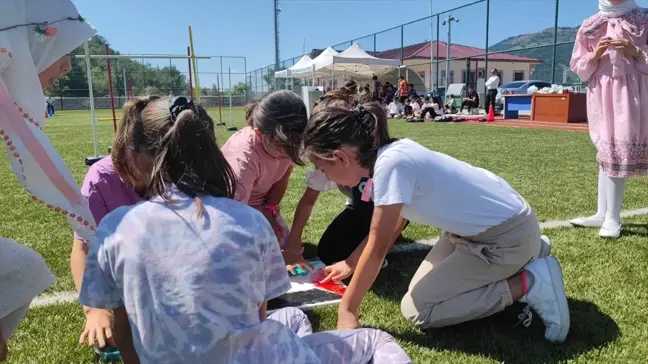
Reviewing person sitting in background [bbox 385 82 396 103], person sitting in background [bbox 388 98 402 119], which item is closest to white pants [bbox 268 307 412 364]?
person sitting in background [bbox 388 98 402 119]

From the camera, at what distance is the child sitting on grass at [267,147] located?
8.27 feet

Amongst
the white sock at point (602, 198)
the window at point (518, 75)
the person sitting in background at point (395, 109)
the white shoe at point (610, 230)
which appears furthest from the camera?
the window at point (518, 75)

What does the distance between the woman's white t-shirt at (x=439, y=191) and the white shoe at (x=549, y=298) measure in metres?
0.26

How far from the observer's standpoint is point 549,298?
7.07 feet

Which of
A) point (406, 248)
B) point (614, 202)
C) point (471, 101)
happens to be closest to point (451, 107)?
point (471, 101)

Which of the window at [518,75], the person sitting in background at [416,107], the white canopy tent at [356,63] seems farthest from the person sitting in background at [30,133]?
the window at [518,75]

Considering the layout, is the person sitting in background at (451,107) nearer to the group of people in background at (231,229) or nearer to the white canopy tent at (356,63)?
the white canopy tent at (356,63)

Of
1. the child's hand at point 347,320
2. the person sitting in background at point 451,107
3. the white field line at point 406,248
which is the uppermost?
the person sitting in background at point 451,107

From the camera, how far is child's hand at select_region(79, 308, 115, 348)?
1.99 m

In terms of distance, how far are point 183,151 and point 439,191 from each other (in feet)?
3.73

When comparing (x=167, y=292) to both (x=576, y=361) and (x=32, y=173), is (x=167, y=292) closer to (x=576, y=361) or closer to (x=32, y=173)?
(x=32, y=173)

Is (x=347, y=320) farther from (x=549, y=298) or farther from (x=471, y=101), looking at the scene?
(x=471, y=101)

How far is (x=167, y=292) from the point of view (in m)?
1.23

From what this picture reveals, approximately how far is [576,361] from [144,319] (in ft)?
5.00
